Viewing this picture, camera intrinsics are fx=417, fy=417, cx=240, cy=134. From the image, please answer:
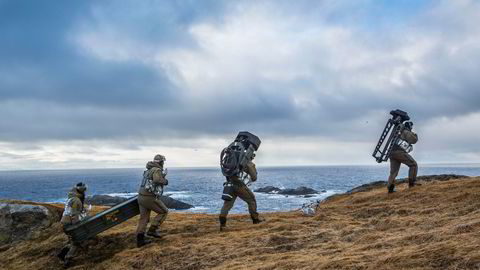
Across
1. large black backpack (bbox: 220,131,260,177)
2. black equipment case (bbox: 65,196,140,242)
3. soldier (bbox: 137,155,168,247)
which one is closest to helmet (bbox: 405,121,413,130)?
large black backpack (bbox: 220,131,260,177)

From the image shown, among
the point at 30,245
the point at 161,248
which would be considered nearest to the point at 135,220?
the point at 30,245

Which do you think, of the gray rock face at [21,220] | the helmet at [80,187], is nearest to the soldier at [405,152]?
the helmet at [80,187]

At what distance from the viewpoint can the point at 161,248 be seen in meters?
12.9

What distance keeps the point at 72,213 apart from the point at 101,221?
1.00 meters

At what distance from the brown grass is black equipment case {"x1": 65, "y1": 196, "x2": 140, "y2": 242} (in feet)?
2.78

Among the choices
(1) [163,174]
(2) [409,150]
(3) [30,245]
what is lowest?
(3) [30,245]

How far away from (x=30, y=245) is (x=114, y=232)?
3843mm

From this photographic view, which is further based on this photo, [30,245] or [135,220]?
[135,220]

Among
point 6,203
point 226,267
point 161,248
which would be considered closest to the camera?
point 226,267

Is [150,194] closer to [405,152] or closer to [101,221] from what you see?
[101,221]

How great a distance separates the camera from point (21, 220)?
18.7 metres

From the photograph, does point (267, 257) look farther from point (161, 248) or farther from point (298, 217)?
point (298, 217)

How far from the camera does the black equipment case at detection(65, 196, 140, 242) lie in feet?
45.0

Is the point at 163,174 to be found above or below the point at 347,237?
above
